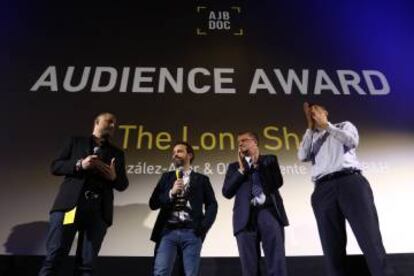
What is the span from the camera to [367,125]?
12.6 ft

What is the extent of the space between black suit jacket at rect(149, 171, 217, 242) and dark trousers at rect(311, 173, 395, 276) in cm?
67

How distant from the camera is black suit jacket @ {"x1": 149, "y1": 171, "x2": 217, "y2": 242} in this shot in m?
2.77

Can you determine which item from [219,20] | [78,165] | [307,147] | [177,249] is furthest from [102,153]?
[219,20]

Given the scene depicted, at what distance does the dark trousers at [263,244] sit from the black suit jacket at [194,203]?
241mm

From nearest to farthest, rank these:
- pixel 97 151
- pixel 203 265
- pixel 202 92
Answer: pixel 97 151 → pixel 203 265 → pixel 202 92

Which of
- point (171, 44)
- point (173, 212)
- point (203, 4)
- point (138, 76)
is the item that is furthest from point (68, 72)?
point (173, 212)

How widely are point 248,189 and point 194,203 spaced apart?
36 centimetres

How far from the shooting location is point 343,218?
261cm

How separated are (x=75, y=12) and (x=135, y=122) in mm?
1427

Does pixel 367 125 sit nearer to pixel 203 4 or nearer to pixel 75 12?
pixel 203 4

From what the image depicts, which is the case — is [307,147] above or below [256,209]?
above

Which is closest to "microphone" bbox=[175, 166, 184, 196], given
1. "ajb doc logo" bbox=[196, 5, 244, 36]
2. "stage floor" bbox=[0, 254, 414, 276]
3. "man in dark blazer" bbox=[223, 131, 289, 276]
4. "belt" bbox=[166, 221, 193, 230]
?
"belt" bbox=[166, 221, 193, 230]

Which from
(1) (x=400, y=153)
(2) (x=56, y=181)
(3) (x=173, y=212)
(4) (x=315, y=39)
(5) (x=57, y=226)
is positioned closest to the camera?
(5) (x=57, y=226)

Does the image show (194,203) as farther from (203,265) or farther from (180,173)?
(203,265)
